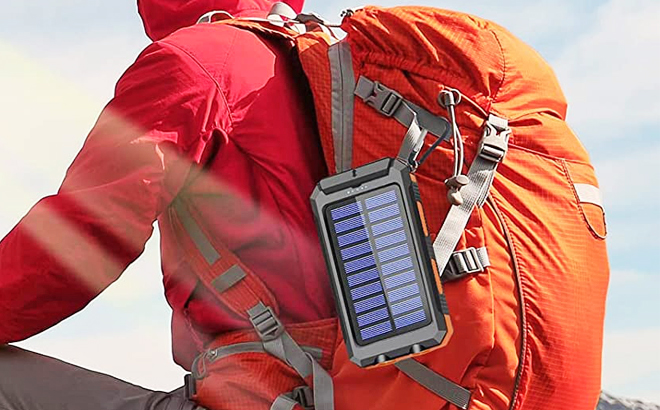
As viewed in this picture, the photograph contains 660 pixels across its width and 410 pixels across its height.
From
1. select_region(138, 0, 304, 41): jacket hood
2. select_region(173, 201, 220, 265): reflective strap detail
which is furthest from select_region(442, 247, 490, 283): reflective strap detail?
select_region(138, 0, 304, 41): jacket hood

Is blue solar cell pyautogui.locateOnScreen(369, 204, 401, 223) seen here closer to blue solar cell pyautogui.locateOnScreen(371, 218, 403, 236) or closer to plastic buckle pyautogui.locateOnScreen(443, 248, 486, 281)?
blue solar cell pyautogui.locateOnScreen(371, 218, 403, 236)

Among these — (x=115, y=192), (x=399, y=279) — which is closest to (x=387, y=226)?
(x=399, y=279)

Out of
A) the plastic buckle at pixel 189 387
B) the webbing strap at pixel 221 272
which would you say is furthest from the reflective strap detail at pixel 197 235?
the plastic buckle at pixel 189 387

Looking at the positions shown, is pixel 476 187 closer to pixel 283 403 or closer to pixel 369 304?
pixel 369 304

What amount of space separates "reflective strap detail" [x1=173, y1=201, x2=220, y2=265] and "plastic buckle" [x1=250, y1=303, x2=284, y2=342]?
0.20 meters

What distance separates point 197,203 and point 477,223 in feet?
2.63

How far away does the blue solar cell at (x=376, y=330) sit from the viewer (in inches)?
128

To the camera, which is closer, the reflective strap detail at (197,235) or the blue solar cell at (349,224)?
the blue solar cell at (349,224)

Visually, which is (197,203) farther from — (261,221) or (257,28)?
(257,28)

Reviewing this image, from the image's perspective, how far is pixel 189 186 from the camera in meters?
3.59

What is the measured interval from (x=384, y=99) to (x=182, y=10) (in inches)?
43.4

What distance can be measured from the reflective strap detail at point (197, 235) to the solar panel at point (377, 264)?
0.46 meters

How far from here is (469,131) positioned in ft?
11.5

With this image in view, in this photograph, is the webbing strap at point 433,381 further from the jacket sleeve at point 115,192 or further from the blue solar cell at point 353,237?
the jacket sleeve at point 115,192
